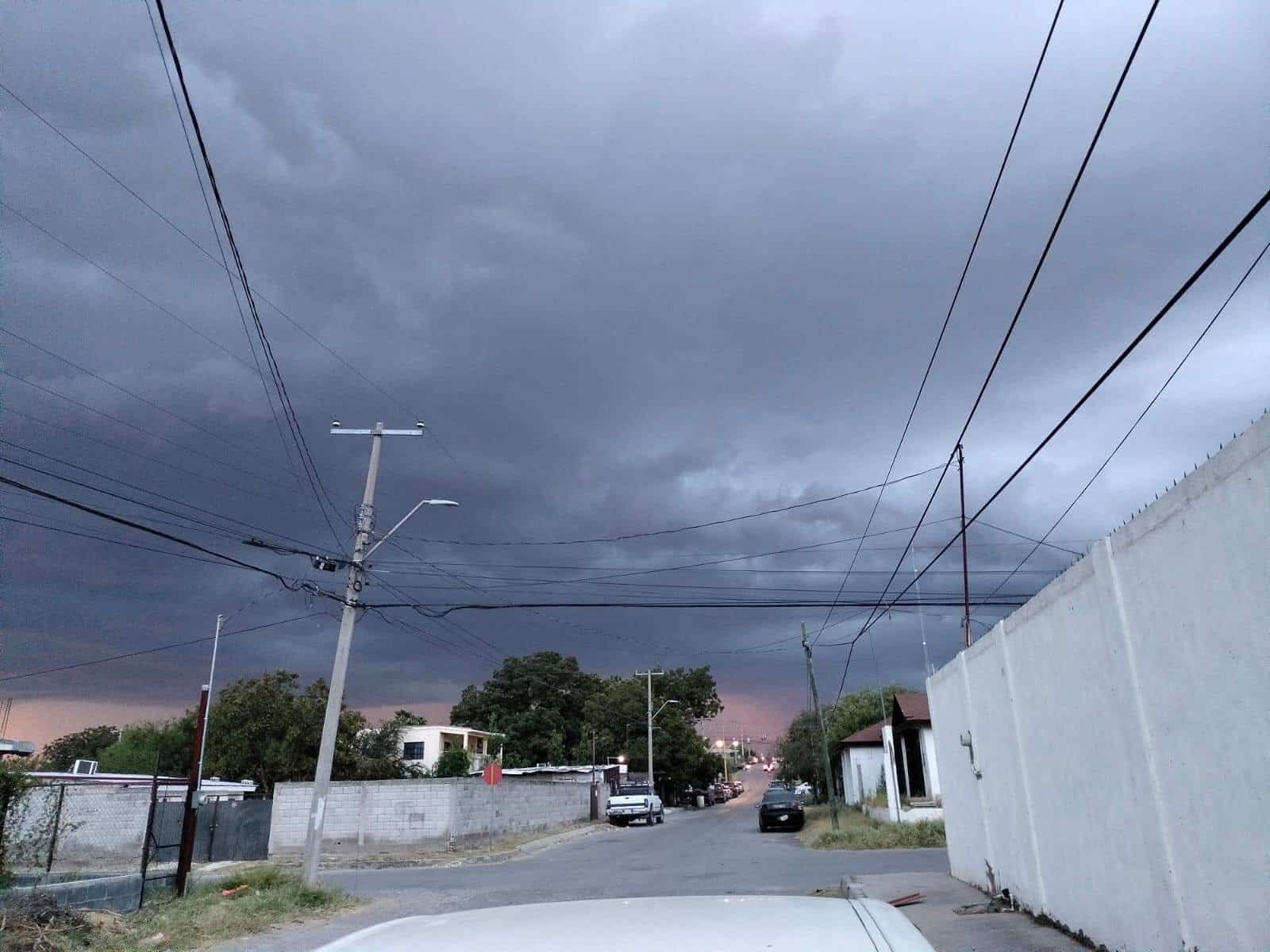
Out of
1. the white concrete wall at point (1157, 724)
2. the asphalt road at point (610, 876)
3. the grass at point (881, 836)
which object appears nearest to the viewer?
the white concrete wall at point (1157, 724)

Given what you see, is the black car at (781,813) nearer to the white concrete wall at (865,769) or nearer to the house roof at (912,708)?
the white concrete wall at (865,769)

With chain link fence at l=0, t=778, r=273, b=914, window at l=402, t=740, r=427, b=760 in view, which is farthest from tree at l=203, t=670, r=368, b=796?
window at l=402, t=740, r=427, b=760

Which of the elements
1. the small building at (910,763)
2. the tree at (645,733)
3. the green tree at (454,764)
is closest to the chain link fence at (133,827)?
the small building at (910,763)

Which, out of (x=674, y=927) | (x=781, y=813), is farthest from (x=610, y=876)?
(x=674, y=927)

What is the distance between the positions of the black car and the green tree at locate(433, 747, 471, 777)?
21.4m

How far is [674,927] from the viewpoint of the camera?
2318mm

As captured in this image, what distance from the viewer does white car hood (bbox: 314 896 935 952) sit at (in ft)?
7.01

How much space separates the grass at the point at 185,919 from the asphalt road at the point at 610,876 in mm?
689

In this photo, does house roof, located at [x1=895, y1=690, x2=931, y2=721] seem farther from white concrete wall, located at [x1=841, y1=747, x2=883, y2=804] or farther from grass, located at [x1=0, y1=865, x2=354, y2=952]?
grass, located at [x1=0, y1=865, x2=354, y2=952]

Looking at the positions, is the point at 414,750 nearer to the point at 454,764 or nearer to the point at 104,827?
the point at 454,764

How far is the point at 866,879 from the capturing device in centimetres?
1652

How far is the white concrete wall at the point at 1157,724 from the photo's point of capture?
558 centimetres

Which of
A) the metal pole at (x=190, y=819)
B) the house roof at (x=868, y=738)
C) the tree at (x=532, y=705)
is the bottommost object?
the metal pole at (x=190, y=819)

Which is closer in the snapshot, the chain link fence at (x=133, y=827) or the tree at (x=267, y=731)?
the chain link fence at (x=133, y=827)
